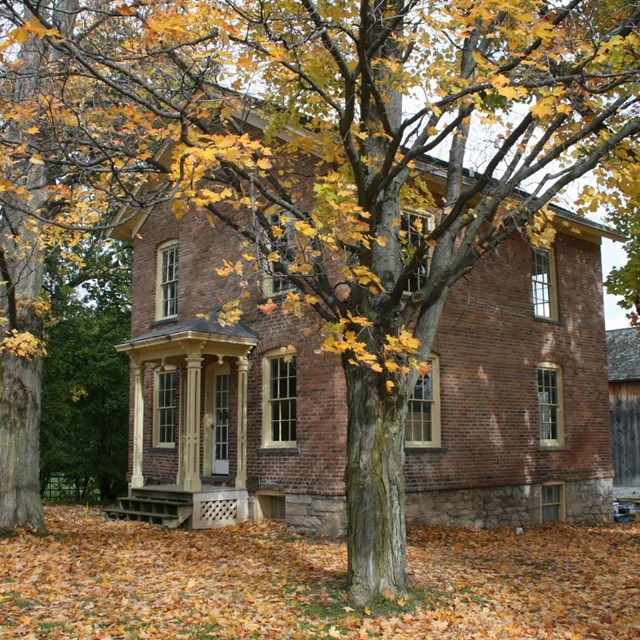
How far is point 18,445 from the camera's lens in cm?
1235

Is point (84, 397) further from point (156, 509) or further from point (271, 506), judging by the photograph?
point (271, 506)

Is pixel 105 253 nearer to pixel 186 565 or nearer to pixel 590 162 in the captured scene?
pixel 186 565

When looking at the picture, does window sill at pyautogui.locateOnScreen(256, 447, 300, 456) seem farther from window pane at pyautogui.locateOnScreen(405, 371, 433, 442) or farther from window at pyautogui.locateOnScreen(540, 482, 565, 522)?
window at pyautogui.locateOnScreen(540, 482, 565, 522)

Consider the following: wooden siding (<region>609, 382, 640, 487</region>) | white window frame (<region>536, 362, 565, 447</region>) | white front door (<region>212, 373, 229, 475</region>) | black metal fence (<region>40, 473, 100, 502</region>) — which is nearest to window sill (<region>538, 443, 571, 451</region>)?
white window frame (<region>536, 362, 565, 447</region>)

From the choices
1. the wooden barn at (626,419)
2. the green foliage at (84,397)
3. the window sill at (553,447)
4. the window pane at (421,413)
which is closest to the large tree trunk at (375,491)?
the window pane at (421,413)

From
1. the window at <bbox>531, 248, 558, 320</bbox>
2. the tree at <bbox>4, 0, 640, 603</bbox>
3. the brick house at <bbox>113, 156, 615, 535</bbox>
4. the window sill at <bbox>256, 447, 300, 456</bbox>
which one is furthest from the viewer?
the window at <bbox>531, 248, 558, 320</bbox>

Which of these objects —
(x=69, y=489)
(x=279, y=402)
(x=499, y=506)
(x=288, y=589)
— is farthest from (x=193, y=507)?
(x=69, y=489)

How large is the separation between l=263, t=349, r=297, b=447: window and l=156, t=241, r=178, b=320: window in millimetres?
3750

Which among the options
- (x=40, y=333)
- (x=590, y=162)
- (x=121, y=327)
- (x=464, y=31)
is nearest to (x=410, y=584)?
(x=590, y=162)

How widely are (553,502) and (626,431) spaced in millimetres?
9812

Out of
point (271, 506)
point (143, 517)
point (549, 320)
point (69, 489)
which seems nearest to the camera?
point (271, 506)

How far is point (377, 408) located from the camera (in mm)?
7859

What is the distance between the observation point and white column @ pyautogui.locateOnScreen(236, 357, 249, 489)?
48.0 feet

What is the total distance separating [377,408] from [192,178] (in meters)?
3.05
